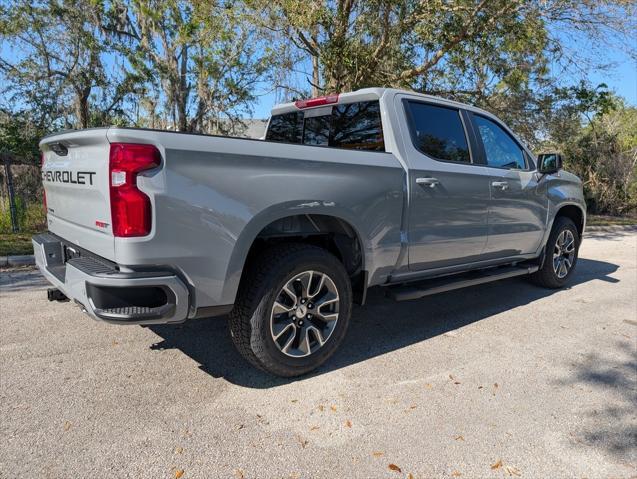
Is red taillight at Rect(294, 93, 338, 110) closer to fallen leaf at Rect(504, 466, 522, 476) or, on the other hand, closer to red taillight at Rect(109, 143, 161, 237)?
red taillight at Rect(109, 143, 161, 237)

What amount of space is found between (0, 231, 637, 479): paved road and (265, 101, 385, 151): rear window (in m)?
1.72

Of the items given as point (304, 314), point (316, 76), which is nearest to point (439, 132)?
point (304, 314)

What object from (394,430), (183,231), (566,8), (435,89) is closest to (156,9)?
(435,89)

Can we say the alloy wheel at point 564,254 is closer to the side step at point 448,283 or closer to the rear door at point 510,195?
the rear door at point 510,195

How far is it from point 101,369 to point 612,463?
3230mm

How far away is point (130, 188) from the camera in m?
2.47

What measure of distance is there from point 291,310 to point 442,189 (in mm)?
1748

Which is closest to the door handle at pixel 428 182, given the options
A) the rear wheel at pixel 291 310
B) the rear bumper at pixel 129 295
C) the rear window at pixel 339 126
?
the rear window at pixel 339 126

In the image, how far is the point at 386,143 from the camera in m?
3.74

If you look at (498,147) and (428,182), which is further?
(498,147)

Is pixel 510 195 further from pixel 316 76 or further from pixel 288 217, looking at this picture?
pixel 316 76

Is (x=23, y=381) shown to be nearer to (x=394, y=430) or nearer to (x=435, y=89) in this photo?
(x=394, y=430)

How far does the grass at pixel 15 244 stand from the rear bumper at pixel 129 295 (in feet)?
17.6

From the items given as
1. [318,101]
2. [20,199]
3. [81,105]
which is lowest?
[20,199]
